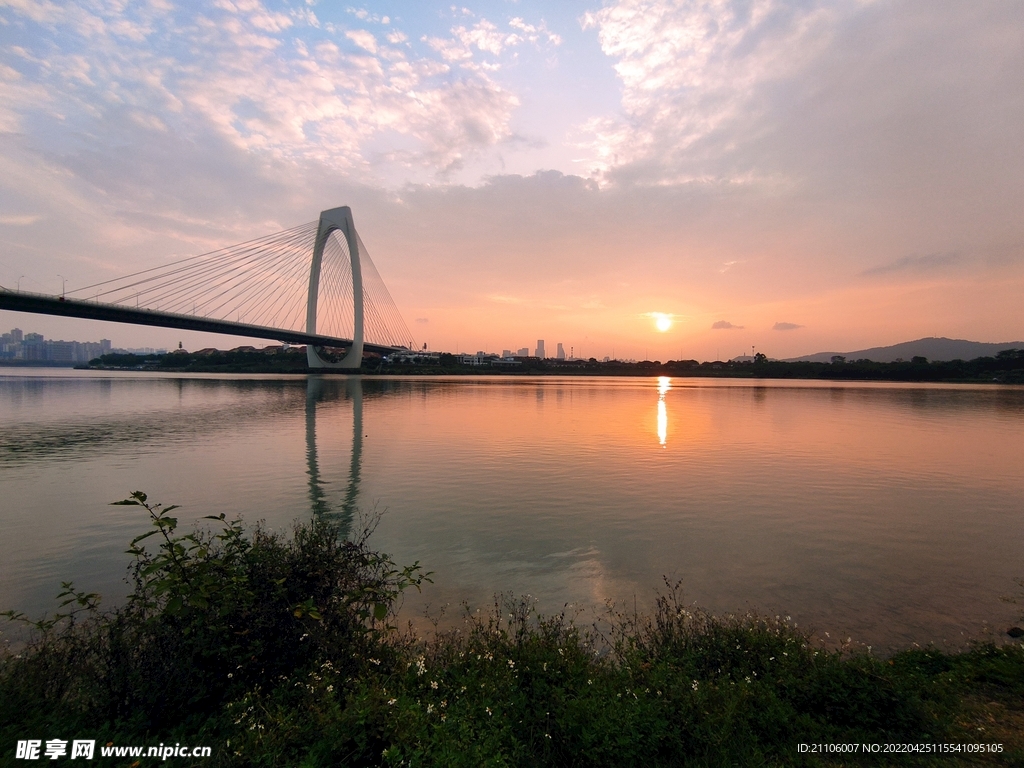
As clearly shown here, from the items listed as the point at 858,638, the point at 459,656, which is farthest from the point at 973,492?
the point at 459,656

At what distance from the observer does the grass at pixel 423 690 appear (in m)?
4.03

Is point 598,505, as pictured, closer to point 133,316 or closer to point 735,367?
point 133,316

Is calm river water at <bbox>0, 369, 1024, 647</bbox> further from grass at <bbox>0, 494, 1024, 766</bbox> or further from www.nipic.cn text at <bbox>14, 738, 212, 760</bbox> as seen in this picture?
www.nipic.cn text at <bbox>14, 738, 212, 760</bbox>

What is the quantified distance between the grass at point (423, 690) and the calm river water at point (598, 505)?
2.24m

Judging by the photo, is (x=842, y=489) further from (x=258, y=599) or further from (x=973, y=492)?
(x=258, y=599)

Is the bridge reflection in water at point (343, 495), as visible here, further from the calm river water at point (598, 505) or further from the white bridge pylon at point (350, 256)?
the white bridge pylon at point (350, 256)

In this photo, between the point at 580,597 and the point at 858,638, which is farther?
the point at 580,597

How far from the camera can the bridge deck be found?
43000mm

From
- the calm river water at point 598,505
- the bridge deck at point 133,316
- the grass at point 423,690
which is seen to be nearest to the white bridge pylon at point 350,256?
the bridge deck at point 133,316

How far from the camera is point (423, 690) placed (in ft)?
15.9

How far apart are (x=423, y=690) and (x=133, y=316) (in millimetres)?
63551

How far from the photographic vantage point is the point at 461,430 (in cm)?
2914

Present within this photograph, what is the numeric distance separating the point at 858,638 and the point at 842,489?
1101 centimetres

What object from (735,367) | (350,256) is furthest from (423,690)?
(735,367)
